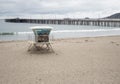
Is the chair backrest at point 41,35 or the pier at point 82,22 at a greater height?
the pier at point 82,22

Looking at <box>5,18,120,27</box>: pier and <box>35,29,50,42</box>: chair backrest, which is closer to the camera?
<box>35,29,50,42</box>: chair backrest

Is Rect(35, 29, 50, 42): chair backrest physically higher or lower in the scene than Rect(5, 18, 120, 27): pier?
lower

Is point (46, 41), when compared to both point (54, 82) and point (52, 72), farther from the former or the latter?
point (54, 82)

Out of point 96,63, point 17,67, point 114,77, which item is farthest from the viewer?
point 96,63

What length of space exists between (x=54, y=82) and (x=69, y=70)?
3.25ft

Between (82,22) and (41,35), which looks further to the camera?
(82,22)

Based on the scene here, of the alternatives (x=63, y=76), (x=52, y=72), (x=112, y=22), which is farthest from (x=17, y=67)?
(x=112, y=22)

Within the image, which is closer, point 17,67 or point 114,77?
point 114,77

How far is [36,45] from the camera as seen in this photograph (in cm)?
786

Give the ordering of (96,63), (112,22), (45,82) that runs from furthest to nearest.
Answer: (112,22), (96,63), (45,82)

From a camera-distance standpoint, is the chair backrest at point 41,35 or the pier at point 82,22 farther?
Result: the pier at point 82,22

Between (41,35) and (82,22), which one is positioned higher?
(82,22)

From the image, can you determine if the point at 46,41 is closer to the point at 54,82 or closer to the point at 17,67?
the point at 17,67

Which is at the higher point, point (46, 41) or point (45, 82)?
point (46, 41)
